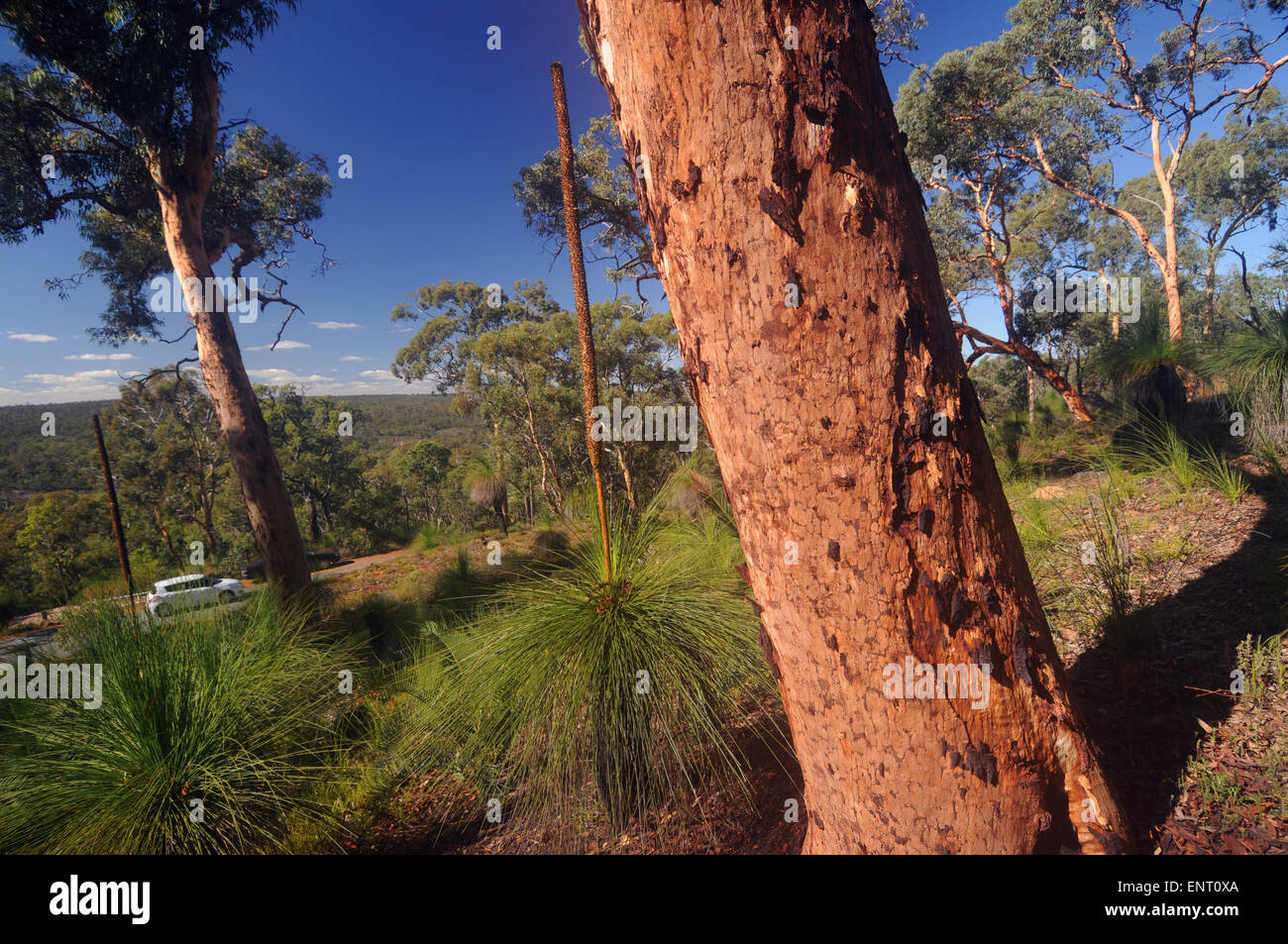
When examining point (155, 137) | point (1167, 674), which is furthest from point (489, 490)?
point (1167, 674)

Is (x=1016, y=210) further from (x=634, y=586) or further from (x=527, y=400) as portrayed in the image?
(x=634, y=586)

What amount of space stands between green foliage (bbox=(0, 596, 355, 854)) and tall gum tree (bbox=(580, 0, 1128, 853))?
7.20 feet

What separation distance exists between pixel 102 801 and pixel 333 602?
636 centimetres

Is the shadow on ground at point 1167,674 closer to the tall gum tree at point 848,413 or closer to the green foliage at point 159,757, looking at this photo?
the tall gum tree at point 848,413

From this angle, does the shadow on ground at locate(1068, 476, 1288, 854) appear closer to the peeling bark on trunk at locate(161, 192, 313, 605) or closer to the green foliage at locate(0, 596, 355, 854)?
the green foliage at locate(0, 596, 355, 854)

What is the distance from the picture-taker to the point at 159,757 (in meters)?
1.91

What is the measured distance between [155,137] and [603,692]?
26.2 feet

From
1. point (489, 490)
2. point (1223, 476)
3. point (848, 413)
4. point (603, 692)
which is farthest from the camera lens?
point (489, 490)

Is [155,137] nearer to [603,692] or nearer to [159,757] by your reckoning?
[159,757]

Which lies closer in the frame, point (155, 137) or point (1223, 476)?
point (1223, 476)

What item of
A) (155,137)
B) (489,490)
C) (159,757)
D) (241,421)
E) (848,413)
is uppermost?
(155,137)

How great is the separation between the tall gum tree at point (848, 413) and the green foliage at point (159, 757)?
2193mm

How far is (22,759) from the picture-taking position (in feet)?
6.35
